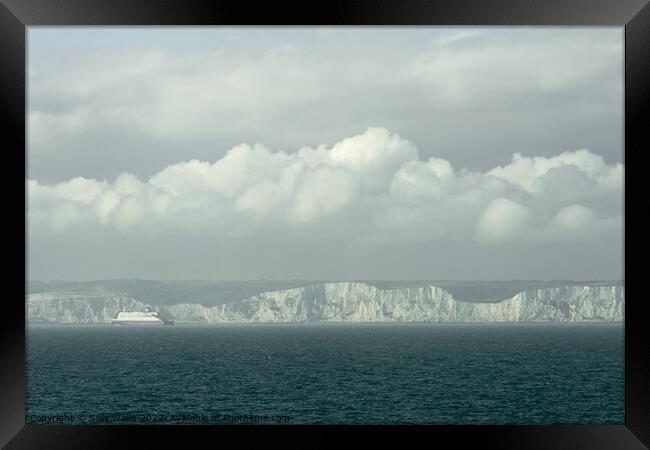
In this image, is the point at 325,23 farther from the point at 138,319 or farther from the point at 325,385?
the point at 138,319

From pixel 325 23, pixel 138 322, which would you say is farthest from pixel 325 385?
pixel 138 322

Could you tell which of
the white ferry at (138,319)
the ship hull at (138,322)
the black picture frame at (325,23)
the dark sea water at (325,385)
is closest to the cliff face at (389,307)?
the white ferry at (138,319)

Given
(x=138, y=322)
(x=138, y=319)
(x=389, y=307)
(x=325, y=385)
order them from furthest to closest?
(x=389, y=307) → (x=138, y=322) → (x=138, y=319) → (x=325, y=385)

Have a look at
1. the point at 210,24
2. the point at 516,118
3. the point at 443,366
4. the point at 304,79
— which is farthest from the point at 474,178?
the point at 210,24

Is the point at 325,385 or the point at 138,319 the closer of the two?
the point at 325,385

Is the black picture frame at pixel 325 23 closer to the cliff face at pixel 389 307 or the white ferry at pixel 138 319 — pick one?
the white ferry at pixel 138 319
